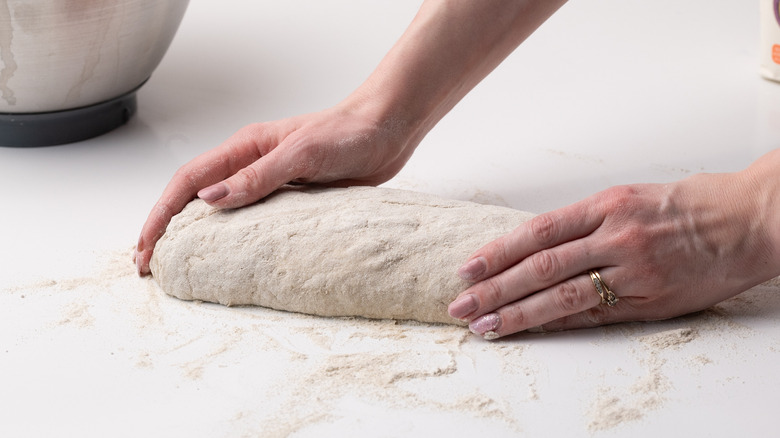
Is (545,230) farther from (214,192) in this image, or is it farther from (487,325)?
(214,192)

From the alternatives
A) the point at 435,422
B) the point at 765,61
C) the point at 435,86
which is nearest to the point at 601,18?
the point at 765,61

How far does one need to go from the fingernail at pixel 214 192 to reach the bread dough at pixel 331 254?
55 mm

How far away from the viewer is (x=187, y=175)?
2.26m

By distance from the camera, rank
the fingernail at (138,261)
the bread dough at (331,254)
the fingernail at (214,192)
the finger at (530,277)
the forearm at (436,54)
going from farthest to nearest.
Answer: the forearm at (436,54)
the fingernail at (138,261)
the fingernail at (214,192)
the bread dough at (331,254)
the finger at (530,277)

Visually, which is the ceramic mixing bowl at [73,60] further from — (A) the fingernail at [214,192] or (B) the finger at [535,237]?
(B) the finger at [535,237]

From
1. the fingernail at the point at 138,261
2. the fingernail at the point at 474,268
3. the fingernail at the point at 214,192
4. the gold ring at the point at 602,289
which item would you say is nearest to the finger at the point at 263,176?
the fingernail at the point at 214,192

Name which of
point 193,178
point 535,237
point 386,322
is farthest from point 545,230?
point 193,178

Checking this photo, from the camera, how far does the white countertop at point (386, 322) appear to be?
5.81ft

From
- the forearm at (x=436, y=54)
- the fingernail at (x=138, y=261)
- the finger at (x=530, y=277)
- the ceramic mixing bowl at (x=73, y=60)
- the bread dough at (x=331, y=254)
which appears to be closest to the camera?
the finger at (x=530, y=277)

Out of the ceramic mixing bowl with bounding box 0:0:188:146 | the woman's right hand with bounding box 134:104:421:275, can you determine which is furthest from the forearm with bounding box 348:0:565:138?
the ceramic mixing bowl with bounding box 0:0:188:146

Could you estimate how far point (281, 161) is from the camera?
220cm

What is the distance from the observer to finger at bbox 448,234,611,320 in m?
1.93

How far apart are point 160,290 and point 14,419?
0.52 meters

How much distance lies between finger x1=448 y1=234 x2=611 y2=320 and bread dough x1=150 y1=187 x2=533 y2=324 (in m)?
0.06
